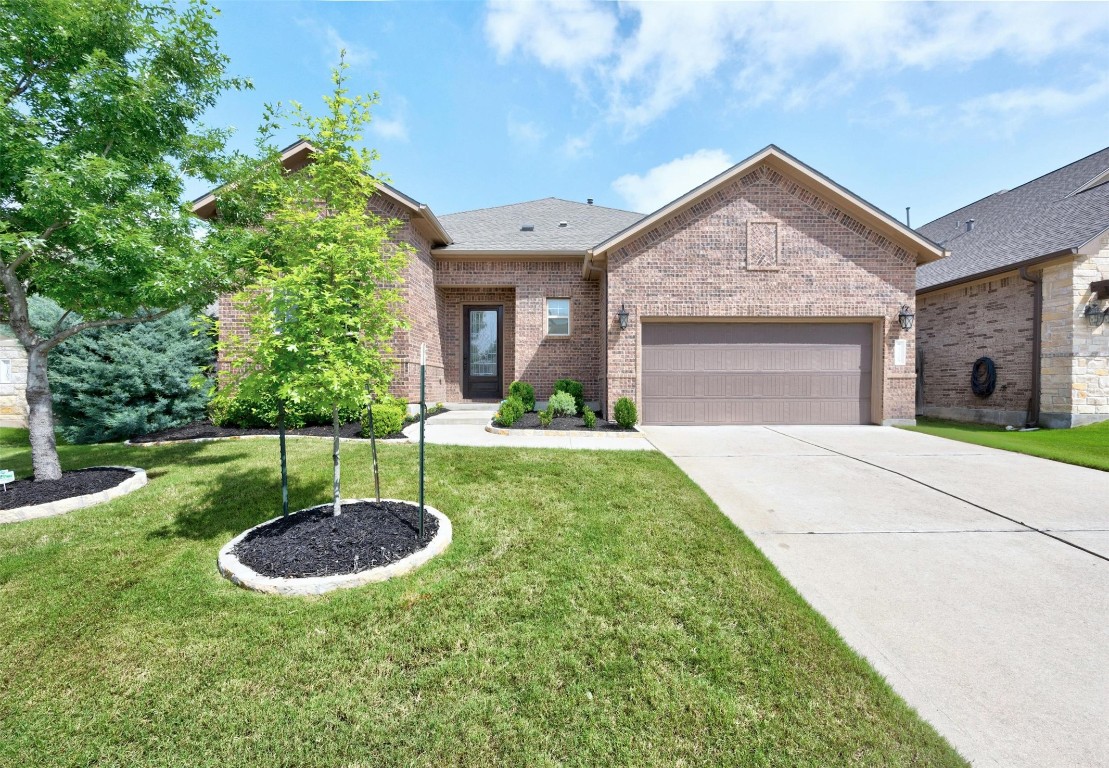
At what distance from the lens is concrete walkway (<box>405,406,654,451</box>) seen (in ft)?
23.8

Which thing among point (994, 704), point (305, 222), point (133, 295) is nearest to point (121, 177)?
point (133, 295)

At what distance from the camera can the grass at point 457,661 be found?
1.84m

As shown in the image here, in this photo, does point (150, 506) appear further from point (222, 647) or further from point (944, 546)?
point (944, 546)

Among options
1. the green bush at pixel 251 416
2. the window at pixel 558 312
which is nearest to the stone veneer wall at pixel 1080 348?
the window at pixel 558 312

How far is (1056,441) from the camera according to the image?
809cm

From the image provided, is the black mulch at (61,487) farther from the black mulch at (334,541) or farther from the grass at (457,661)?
the black mulch at (334,541)

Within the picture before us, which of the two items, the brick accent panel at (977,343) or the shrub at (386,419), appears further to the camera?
the brick accent panel at (977,343)

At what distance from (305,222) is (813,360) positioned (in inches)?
410

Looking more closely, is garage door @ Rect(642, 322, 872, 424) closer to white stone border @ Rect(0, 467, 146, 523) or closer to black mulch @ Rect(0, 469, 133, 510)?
white stone border @ Rect(0, 467, 146, 523)

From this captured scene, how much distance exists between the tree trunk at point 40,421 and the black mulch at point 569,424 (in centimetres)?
636

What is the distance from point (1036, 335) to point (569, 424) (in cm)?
1133

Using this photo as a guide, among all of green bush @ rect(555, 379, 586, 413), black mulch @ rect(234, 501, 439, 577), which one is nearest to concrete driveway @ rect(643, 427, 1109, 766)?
black mulch @ rect(234, 501, 439, 577)

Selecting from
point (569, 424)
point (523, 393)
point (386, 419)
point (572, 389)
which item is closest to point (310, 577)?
point (386, 419)

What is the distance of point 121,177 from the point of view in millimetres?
4438
